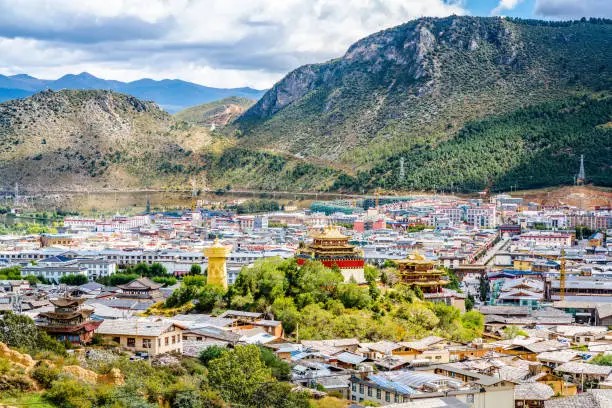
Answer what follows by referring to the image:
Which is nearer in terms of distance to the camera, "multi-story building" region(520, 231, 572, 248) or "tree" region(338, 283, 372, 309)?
"tree" region(338, 283, 372, 309)

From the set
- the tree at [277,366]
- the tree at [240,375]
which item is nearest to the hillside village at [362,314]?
the tree at [277,366]

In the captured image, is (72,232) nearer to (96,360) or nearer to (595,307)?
(595,307)

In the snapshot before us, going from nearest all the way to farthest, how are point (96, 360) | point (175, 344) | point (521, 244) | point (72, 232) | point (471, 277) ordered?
point (96, 360) → point (175, 344) → point (471, 277) → point (521, 244) → point (72, 232)

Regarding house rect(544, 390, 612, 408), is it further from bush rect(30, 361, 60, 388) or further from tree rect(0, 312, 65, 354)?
tree rect(0, 312, 65, 354)

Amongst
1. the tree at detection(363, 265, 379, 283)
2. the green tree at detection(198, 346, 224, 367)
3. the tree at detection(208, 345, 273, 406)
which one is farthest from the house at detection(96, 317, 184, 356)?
the tree at detection(363, 265, 379, 283)

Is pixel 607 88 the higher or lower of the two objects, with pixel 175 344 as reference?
higher

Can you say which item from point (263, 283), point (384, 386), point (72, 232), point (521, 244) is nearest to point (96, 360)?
point (384, 386)
